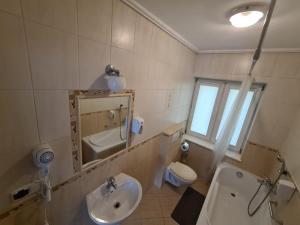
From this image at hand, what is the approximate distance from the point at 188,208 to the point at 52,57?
2424mm

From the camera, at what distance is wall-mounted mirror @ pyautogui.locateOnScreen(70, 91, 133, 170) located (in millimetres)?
1004

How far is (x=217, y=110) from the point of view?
2557mm

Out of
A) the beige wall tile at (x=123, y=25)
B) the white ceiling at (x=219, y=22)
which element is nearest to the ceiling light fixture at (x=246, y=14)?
the white ceiling at (x=219, y=22)

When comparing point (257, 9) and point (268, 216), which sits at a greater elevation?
point (257, 9)

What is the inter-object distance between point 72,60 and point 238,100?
200 cm

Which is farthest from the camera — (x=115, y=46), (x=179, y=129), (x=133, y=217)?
(x=179, y=129)

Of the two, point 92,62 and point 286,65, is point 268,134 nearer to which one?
point 286,65

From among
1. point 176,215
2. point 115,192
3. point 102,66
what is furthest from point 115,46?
point 176,215

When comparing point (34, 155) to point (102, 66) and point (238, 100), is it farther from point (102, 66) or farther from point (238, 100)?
point (238, 100)

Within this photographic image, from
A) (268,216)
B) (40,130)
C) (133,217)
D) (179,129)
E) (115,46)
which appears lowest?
(133,217)

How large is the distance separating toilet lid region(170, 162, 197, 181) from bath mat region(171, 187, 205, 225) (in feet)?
1.20

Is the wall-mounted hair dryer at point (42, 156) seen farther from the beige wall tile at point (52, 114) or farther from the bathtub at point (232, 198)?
the bathtub at point (232, 198)

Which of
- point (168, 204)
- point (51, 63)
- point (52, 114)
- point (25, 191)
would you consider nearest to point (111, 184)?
point (25, 191)

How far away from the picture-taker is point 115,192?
4.54 ft
